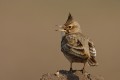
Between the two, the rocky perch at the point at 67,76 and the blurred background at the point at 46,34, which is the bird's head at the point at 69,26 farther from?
the blurred background at the point at 46,34

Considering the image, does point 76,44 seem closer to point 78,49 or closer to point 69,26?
point 78,49

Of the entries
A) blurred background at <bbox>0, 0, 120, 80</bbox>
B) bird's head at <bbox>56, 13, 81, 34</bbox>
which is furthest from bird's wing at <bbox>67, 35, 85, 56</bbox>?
blurred background at <bbox>0, 0, 120, 80</bbox>

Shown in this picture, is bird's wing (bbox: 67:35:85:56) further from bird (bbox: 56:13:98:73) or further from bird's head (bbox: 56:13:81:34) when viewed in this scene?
bird's head (bbox: 56:13:81:34)

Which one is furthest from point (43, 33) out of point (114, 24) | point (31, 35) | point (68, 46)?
point (68, 46)

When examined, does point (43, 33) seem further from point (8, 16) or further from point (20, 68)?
point (20, 68)

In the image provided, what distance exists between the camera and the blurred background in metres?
11.6

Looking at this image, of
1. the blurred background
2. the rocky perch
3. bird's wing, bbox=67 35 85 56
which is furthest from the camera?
the blurred background

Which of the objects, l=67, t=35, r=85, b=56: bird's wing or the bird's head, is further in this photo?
the bird's head

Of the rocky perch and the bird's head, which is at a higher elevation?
the bird's head

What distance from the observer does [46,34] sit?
13086 millimetres

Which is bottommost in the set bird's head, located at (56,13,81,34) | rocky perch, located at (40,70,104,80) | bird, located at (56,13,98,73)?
rocky perch, located at (40,70,104,80)

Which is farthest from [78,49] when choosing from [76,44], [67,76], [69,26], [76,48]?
[69,26]

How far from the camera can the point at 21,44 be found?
40.2 ft

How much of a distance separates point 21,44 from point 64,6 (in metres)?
2.84
